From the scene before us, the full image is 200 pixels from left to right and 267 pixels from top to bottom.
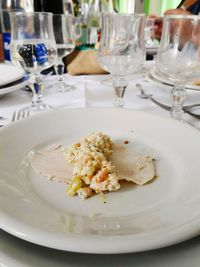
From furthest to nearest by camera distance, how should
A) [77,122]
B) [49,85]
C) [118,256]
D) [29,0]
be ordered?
1. [29,0]
2. [49,85]
3. [77,122]
4. [118,256]

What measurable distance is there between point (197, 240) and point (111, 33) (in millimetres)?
459

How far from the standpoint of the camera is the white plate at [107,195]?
230 mm

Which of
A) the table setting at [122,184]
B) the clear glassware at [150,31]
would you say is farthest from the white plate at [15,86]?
the clear glassware at [150,31]

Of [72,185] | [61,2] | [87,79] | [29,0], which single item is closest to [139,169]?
[72,185]

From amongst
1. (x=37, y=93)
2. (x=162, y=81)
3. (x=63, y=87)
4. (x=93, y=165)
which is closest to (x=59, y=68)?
(x=63, y=87)

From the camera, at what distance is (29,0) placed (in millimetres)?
1449

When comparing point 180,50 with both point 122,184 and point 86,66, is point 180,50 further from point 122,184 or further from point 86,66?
point 86,66

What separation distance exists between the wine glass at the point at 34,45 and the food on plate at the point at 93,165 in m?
0.25

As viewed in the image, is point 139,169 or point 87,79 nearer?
point 139,169

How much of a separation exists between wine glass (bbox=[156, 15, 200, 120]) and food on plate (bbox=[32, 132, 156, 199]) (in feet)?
0.62

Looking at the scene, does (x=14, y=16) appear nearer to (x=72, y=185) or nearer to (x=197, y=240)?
(x=72, y=185)

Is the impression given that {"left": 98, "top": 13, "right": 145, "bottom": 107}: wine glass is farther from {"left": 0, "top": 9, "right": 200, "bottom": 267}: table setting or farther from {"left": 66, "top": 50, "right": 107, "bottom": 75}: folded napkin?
{"left": 66, "top": 50, "right": 107, "bottom": 75}: folded napkin

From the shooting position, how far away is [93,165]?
352 millimetres

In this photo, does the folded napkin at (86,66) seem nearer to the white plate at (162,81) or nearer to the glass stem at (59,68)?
the glass stem at (59,68)
